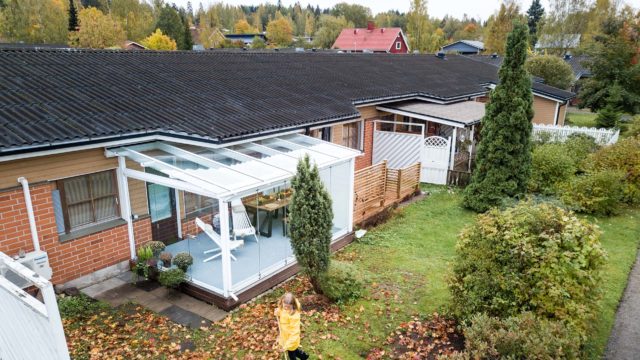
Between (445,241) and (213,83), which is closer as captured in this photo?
(445,241)

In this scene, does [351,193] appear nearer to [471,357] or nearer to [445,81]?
[471,357]

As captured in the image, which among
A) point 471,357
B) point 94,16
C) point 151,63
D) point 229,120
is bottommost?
point 471,357

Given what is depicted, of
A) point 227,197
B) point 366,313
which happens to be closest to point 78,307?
point 227,197

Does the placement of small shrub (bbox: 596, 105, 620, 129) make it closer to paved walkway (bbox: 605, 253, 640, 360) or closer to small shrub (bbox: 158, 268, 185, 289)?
paved walkway (bbox: 605, 253, 640, 360)

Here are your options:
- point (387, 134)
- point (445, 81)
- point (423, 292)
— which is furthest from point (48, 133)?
point (445, 81)

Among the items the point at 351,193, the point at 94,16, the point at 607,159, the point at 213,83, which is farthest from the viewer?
the point at 94,16

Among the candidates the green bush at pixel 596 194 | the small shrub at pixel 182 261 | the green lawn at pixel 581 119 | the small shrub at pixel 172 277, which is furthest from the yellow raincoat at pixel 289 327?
the green lawn at pixel 581 119

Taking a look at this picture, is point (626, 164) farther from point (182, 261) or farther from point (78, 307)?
point (78, 307)

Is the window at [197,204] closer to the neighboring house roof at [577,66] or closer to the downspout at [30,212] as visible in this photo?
the downspout at [30,212]
